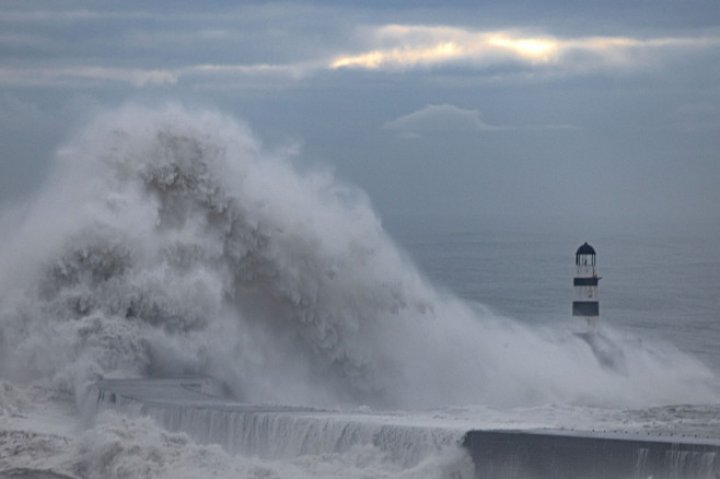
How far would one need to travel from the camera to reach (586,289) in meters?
32.8

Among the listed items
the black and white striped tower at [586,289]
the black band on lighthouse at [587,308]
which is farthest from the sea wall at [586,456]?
the black band on lighthouse at [587,308]

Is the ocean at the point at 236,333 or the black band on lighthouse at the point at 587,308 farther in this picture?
the black band on lighthouse at the point at 587,308

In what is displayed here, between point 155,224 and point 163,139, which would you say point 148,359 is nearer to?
point 155,224

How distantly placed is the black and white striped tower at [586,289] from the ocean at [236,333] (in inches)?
23.4

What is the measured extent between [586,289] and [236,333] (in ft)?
28.6

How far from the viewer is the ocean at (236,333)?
22.2m

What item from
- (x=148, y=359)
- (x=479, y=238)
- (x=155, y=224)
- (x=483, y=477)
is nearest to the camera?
(x=483, y=477)

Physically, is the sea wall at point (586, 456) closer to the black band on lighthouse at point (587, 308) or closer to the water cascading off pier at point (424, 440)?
the water cascading off pier at point (424, 440)

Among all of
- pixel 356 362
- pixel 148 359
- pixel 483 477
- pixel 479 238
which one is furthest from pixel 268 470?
pixel 479 238

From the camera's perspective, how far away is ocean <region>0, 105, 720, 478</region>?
872 inches

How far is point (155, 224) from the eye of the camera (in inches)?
1093

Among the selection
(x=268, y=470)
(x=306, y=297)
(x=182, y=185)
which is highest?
(x=182, y=185)

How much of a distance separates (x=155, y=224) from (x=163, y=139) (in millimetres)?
1967

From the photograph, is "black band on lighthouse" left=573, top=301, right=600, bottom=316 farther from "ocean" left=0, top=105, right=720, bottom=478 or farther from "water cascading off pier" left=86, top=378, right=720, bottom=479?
"water cascading off pier" left=86, top=378, right=720, bottom=479
